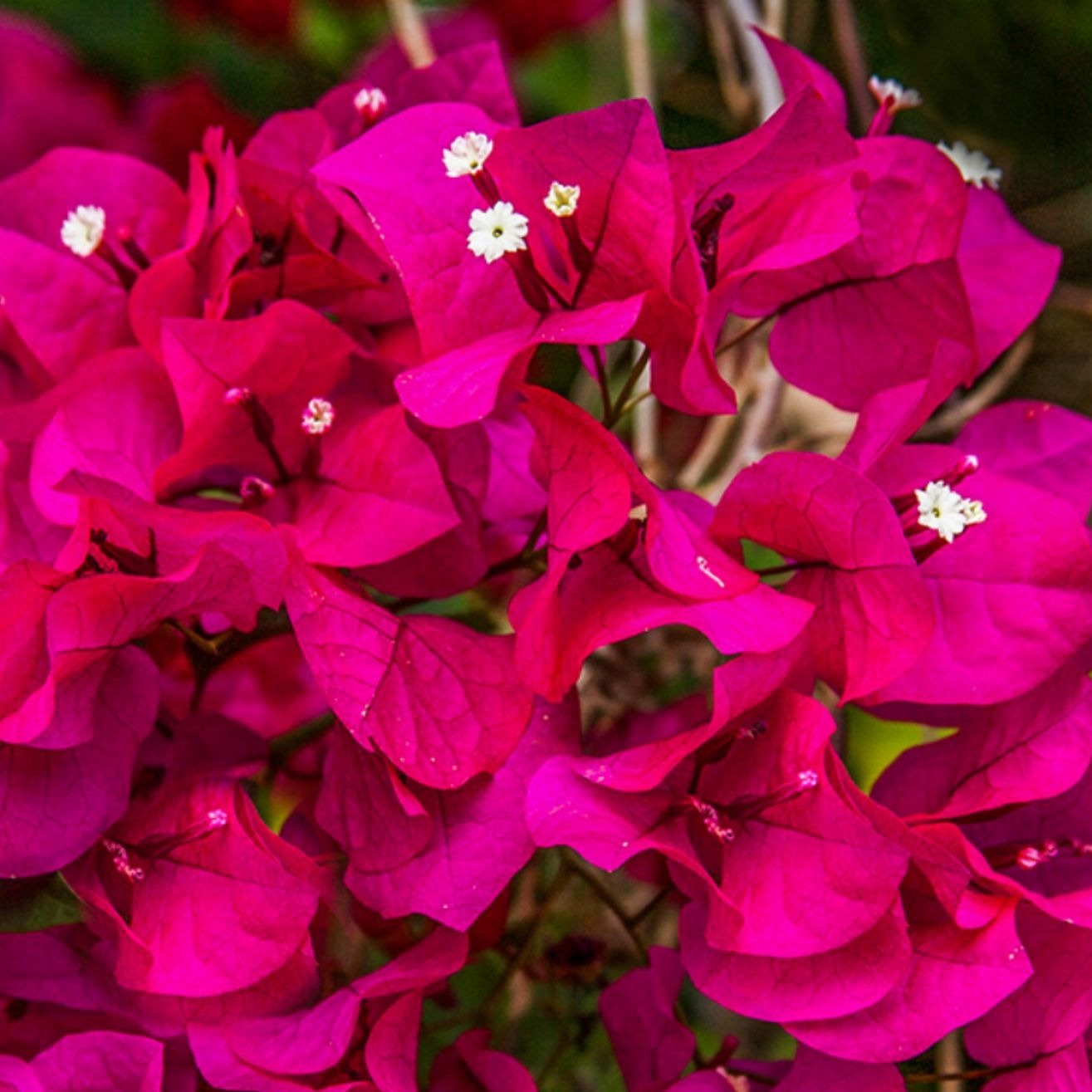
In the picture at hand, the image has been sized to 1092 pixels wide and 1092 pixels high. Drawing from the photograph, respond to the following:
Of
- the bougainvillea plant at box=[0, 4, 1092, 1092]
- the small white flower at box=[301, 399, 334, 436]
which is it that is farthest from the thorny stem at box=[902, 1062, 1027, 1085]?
the small white flower at box=[301, 399, 334, 436]

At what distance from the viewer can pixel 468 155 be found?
413mm

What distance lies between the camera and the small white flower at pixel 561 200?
15.4 inches

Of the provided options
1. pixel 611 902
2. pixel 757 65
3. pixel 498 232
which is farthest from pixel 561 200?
pixel 757 65

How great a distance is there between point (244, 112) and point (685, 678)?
75 cm

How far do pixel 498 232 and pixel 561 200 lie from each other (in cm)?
2

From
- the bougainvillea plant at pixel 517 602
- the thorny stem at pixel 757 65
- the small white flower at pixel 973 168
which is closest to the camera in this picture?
the bougainvillea plant at pixel 517 602

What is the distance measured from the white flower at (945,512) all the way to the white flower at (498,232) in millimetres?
132

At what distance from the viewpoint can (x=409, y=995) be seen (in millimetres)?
414

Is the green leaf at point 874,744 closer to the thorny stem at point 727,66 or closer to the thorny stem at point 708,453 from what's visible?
the thorny stem at point 708,453

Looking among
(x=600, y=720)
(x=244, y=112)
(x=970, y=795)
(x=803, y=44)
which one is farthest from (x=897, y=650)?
(x=244, y=112)

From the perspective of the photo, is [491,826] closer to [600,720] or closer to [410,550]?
[410,550]

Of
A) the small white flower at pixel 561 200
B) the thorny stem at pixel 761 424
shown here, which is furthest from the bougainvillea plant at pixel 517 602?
the thorny stem at pixel 761 424

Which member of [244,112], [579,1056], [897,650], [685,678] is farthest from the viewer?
[244,112]

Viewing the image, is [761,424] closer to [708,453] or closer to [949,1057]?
[708,453]
